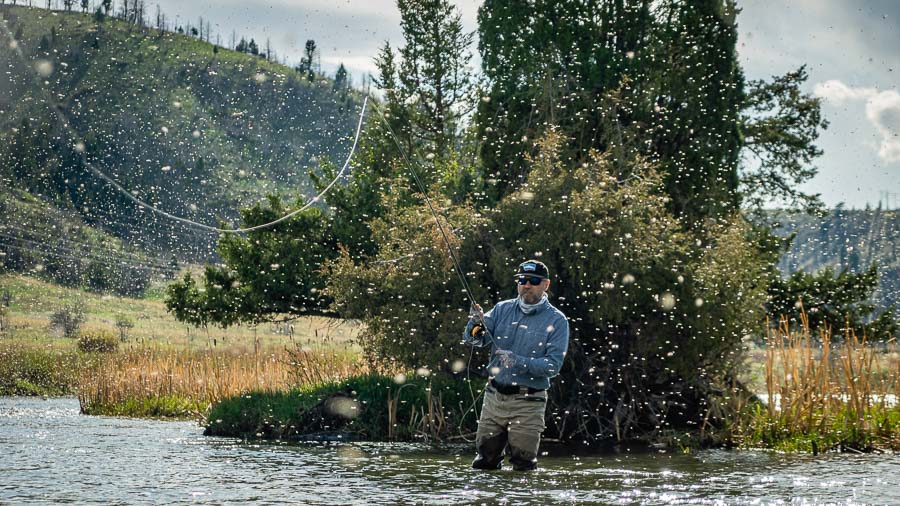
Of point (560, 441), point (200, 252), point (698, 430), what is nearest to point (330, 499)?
point (560, 441)

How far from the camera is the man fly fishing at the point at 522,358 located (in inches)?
396

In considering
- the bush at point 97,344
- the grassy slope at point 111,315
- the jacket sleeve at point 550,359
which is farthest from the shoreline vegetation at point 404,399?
the grassy slope at point 111,315

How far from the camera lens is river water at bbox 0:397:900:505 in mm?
9578

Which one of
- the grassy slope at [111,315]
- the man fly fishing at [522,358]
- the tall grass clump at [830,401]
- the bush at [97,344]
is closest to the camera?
the man fly fishing at [522,358]

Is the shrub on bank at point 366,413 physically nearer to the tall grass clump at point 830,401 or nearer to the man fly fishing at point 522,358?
the tall grass clump at point 830,401

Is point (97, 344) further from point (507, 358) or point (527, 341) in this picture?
point (507, 358)

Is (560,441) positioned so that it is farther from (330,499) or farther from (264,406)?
(330,499)

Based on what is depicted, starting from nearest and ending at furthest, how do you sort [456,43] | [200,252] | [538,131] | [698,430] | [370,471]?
1. [370,471]
2. [698,430]
3. [538,131]
4. [456,43]
5. [200,252]

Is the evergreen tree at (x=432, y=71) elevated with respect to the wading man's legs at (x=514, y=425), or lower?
elevated

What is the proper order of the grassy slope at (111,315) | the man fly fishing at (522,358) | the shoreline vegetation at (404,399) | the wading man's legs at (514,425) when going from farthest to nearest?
1. the grassy slope at (111,315)
2. the shoreline vegetation at (404,399)
3. the wading man's legs at (514,425)
4. the man fly fishing at (522,358)

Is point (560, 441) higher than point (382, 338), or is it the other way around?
point (382, 338)

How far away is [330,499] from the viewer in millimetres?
9414

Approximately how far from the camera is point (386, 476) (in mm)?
11305

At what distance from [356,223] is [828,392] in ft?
57.0
